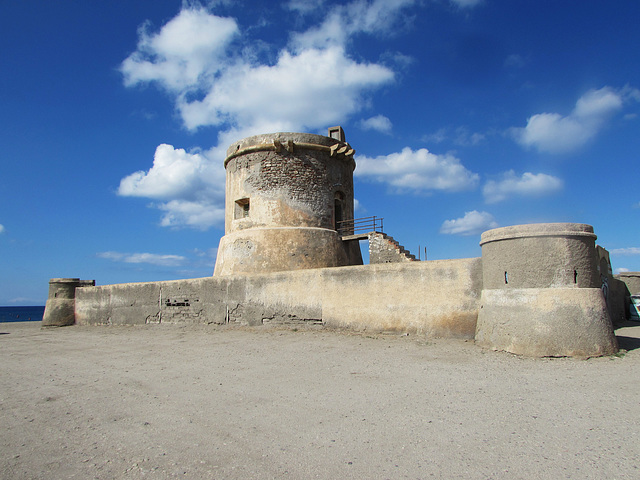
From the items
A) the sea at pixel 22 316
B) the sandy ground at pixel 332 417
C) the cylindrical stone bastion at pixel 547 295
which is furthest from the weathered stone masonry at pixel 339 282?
the sea at pixel 22 316

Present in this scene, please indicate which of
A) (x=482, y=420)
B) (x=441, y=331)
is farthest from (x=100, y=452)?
(x=441, y=331)

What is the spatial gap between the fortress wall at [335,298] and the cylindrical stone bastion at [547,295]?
0.77 meters

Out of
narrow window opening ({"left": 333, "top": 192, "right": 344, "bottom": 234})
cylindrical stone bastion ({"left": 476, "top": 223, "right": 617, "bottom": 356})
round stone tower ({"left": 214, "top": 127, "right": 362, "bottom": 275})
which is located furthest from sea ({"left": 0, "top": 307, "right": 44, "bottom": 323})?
Result: cylindrical stone bastion ({"left": 476, "top": 223, "right": 617, "bottom": 356})

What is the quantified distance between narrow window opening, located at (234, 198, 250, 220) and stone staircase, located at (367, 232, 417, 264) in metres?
4.82

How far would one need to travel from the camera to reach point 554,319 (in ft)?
19.5

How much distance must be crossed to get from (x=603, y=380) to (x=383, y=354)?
2944 millimetres

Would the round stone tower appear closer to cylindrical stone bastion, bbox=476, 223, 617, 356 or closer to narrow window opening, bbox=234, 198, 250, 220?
narrow window opening, bbox=234, 198, 250, 220

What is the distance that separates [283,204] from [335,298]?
630 centimetres

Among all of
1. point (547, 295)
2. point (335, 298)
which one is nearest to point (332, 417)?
point (547, 295)

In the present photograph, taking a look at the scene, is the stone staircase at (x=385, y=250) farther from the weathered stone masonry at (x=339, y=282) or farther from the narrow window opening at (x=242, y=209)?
the narrow window opening at (x=242, y=209)

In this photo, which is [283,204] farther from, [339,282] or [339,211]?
[339,282]

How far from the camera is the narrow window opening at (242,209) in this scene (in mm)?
15430

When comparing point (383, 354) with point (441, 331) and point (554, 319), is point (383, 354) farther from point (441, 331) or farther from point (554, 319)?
point (554, 319)

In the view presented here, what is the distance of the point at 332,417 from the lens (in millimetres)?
3832
